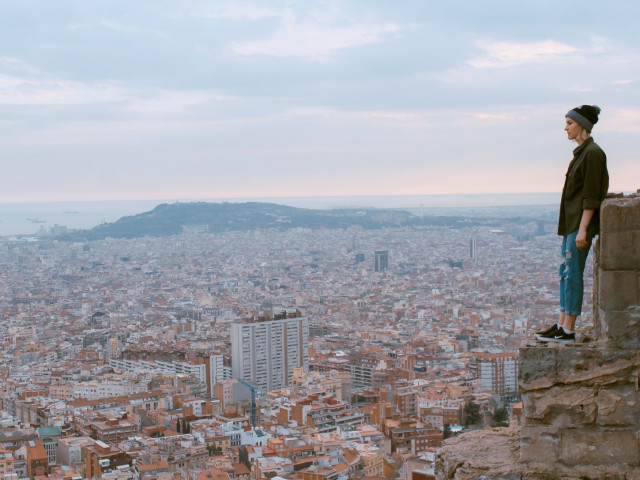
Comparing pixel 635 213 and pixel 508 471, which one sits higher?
pixel 635 213

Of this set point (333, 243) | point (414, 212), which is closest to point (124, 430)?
point (333, 243)

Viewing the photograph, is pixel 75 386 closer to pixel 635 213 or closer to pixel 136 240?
pixel 635 213

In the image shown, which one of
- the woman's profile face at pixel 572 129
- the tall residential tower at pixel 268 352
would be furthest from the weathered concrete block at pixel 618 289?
the tall residential tower at pixel 268 352

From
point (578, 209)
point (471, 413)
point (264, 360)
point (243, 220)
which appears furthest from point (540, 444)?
point (243, 220)

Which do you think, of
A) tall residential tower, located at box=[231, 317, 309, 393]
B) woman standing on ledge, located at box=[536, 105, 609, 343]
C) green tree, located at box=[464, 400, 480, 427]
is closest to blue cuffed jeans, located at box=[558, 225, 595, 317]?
woman standing on ledge, located at box=[536, 105, 609, 343]

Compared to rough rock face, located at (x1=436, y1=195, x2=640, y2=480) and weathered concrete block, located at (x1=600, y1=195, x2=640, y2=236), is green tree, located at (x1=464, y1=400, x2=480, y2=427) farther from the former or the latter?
weathered concrete block, located at (x1=600, y1=195, x2=640, y2=236)

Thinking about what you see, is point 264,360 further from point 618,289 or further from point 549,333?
point 618,289
